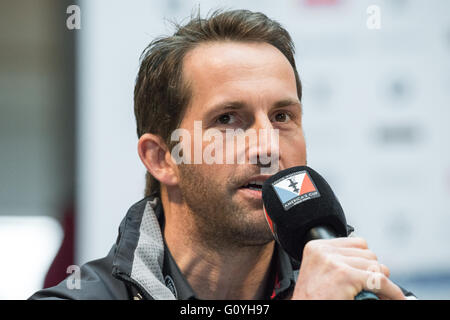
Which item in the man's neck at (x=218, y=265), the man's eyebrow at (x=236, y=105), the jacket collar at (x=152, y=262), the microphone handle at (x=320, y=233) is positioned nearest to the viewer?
the microphone handle at (x=320, y=233)

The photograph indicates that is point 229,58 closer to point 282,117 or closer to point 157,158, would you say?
point 282,117

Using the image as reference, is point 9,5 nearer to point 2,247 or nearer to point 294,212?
point 2,247

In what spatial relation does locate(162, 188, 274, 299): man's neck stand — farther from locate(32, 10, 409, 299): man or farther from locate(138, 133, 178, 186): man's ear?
locate(138, 133, 178, 186): man's ear

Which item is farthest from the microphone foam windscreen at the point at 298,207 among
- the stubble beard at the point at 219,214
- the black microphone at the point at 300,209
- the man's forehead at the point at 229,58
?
the man's forehead at the point at 229,58

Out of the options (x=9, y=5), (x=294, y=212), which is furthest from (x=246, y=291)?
(x=9, y=5)

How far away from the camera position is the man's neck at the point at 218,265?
6.00 feet

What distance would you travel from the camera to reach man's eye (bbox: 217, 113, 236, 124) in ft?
5.74

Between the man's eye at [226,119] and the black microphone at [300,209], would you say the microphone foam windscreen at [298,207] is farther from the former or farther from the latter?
the man's eye at [226,119]

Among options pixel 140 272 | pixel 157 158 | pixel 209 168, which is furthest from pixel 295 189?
pixel 157 158

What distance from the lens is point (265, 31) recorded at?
76.9 inches

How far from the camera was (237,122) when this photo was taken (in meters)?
1.74

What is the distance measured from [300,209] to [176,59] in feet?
2.76

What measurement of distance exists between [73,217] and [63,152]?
0.35 m

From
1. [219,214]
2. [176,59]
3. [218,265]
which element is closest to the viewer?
[219,214]
